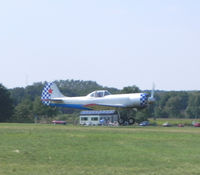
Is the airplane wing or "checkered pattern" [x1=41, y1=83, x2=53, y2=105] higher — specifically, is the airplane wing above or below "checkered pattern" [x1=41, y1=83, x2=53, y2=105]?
below

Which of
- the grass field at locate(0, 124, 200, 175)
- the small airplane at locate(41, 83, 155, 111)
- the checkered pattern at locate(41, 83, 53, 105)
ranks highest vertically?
the checkered pattern at locate(41, 83, 53, 105)

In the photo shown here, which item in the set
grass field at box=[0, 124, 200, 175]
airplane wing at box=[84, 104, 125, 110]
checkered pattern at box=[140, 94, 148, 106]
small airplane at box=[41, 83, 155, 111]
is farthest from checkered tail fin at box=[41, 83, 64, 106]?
grass field at box=[0, 124, 200, 175]

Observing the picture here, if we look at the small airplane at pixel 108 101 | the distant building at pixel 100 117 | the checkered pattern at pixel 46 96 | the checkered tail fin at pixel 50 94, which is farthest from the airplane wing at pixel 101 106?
the distant building at pixel 100 117

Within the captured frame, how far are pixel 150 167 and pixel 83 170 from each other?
1.94m

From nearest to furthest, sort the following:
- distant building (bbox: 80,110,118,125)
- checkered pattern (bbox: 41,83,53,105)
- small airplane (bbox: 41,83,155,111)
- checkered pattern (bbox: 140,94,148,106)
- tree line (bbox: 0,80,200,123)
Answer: checkered pattern (bbox: 140,94,148,106), small airplane (bbox: 41,83,155,111), checkered pattern (bbox: 41,83,53,105), distant building (bbox: 80,110,118,125), tree line (bbox: 0,80,200,123)

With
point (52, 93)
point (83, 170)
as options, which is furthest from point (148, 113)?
point (83, 170)

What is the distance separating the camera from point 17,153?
1469 cm

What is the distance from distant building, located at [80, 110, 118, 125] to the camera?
169ft

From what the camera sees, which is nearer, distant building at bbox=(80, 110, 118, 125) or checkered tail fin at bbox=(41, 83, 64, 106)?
checkered tail fin at bbox=(41, 83, 64, 106)

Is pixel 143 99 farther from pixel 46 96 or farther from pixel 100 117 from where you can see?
pixel 100 117

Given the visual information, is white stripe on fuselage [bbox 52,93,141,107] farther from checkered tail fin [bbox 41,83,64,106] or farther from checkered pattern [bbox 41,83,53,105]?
checkered pattern [bbox 41,83,53,105]

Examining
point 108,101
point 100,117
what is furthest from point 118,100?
point 100,117

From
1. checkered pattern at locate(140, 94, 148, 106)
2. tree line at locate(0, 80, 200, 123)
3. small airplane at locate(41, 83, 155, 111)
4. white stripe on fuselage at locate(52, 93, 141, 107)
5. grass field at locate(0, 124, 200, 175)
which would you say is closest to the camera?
grass field at locate(0, 124, 200, 175)

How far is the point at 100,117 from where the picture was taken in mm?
54656
